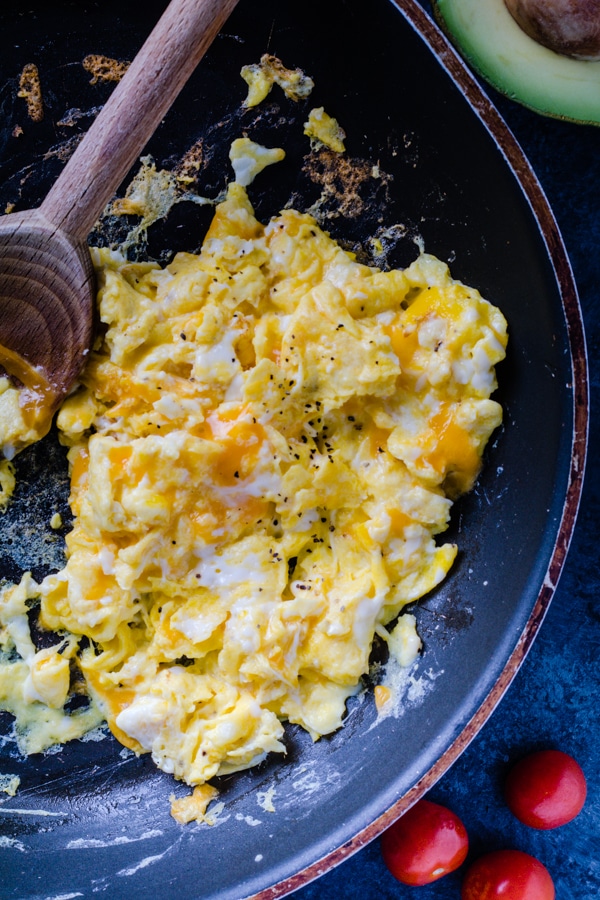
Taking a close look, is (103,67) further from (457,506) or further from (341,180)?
(457,506)

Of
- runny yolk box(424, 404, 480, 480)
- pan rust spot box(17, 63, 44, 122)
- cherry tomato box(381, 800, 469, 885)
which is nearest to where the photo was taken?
runny yolk box(424, 404, 480, 480)

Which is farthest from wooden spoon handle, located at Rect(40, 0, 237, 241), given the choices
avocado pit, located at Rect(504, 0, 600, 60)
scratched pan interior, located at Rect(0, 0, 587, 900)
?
avocado pit, located at Rect(504, 0, 600, 60)

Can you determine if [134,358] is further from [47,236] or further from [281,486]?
[281,486]

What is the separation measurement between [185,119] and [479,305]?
3.44 feet

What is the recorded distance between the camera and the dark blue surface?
8.04ft

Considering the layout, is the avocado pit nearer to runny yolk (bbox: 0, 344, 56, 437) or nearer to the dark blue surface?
the dark blue surface

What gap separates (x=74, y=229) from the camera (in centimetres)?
213

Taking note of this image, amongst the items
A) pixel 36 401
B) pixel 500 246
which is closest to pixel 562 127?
pixel 500 246

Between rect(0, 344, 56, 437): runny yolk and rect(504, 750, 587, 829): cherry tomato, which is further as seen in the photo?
rect(504, 750, 587, 829): cherry tomato

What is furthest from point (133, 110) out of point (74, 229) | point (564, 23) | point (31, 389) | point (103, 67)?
point (564, 23)

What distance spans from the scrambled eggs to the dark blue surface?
1.51 ft

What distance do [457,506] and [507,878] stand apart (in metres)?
1.25

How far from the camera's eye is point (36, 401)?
232 centimetres

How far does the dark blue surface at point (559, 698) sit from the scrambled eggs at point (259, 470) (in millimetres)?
460
